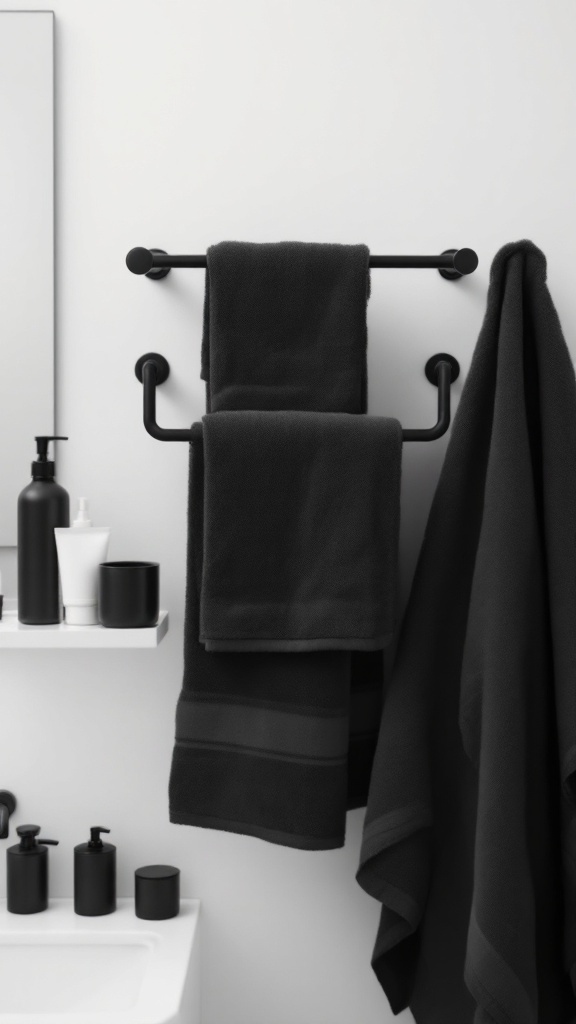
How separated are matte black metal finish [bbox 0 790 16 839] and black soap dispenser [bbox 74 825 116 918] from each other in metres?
0.10

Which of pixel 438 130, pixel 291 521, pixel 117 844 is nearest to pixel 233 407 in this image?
pixel 291 521

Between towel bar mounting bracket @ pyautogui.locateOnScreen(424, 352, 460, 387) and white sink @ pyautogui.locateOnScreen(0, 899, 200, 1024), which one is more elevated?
towel bar mounting bracket @ pyautogui.locateOnScreen(424, 352, 460, 387)

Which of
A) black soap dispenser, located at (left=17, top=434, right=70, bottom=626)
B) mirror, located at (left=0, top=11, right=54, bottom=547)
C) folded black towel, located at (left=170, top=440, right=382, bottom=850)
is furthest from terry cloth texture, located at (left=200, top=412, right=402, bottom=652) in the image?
mirror, located at (left=0, top=11, right=54, bottom=547)

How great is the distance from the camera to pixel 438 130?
1.24 meters

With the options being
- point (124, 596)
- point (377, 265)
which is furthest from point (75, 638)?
point (377, 265)

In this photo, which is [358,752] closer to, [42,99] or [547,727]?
[547,727]

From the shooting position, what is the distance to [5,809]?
4.01 feet

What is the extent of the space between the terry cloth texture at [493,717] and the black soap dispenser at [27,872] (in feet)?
1.41

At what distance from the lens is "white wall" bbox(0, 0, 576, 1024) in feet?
4.04

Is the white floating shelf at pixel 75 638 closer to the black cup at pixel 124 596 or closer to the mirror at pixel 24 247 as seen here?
the black cup at pixel 124 596

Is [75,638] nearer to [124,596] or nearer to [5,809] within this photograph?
[124,596]

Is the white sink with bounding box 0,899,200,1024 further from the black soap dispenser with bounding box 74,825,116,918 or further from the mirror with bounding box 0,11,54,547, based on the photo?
the mirror with bounding box 0,11,54,547

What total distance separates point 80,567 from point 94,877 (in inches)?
16.4

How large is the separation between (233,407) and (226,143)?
0.39 m
